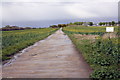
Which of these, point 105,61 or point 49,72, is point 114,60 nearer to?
point 105,61

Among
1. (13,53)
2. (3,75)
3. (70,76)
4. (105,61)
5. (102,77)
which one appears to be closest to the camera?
(102,77)

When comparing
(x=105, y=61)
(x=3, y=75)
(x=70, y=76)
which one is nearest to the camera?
(x=70, y=76)

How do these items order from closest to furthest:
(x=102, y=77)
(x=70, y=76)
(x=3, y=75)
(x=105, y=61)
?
(x=102, y=77), (x=70, y=76), (x=3, y=75), (x=105, y=61)

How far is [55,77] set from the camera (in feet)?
20.5

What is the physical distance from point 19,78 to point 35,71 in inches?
38.4

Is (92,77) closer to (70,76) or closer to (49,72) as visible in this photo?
(70,76)

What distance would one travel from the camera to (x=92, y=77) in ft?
19.5

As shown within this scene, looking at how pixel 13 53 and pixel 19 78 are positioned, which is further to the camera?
pixel 13 53

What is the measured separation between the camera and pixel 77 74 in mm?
6613

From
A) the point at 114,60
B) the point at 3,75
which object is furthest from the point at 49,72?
the point at 114,60

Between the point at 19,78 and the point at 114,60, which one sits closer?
the point at 19,78

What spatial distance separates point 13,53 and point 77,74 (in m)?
6.49

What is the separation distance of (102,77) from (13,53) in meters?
7.47

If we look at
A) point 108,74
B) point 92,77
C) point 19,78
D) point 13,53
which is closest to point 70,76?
point 92,77
